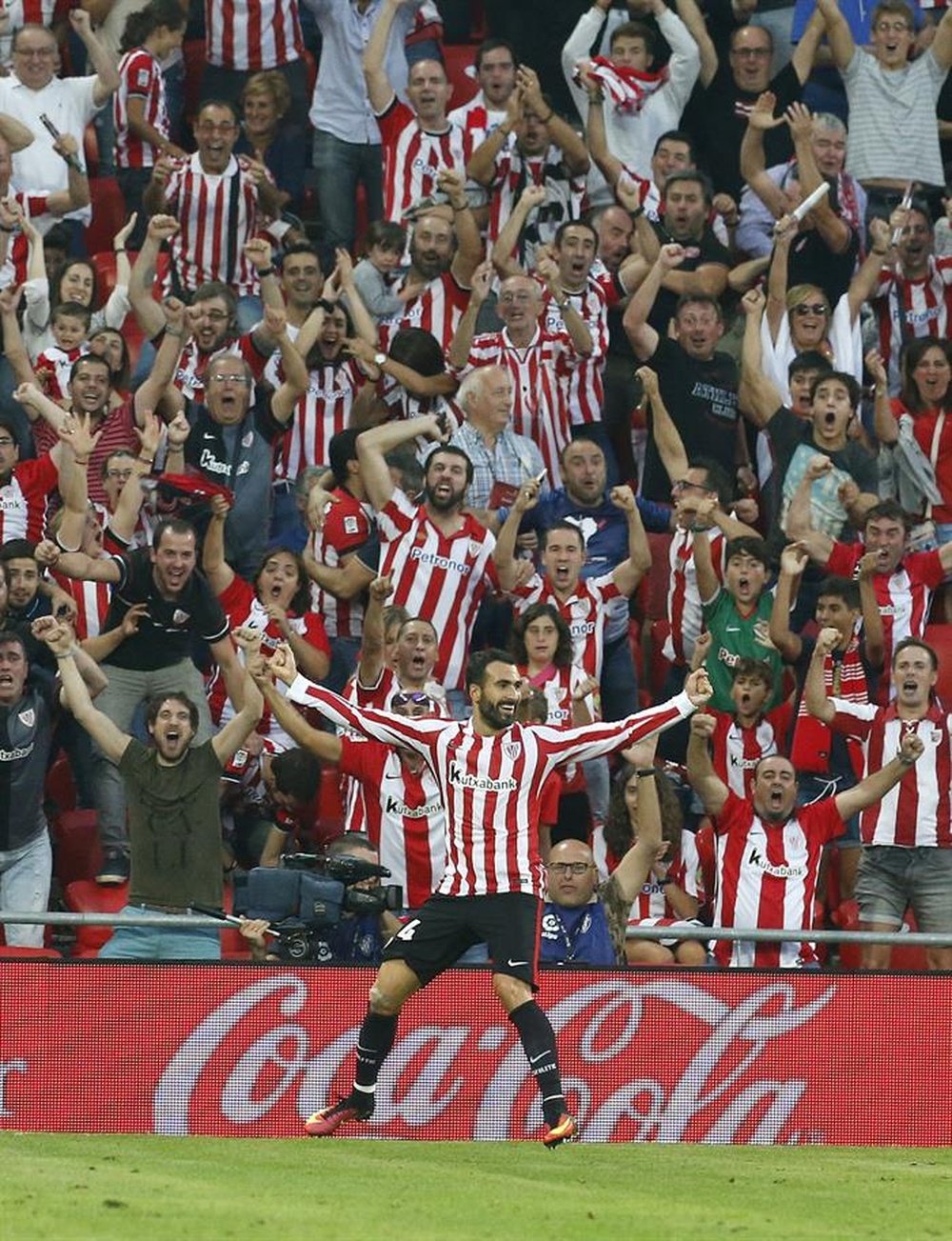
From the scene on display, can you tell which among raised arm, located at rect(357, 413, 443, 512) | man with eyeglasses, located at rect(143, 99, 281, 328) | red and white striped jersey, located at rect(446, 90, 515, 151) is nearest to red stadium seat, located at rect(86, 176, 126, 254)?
man with eyeglasses, located at rect(143, 99, 281, 328)

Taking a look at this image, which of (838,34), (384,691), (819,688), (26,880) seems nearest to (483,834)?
(384,691)

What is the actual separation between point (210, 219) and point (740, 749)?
5710mm

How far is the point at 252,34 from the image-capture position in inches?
739

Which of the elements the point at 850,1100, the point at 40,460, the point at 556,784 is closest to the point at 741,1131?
the point at 850,1100

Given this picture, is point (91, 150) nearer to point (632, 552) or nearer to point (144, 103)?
point (144, 103)

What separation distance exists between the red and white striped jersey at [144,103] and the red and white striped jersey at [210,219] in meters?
1.00

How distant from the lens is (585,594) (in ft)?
47.8

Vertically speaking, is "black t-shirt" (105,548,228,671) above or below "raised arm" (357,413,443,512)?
below

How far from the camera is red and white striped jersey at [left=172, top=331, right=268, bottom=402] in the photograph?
1567 cm

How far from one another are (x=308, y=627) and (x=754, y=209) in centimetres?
517

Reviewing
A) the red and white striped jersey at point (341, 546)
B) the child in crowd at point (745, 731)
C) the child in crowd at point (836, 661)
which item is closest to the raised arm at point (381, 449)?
the red and white striped jersey at point (341, 546)

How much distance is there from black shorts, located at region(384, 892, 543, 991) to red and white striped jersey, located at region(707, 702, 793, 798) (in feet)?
11.6

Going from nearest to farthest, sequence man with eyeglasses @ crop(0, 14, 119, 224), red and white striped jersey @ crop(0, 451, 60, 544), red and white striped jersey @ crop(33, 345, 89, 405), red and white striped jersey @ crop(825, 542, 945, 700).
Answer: red and white striped jersey @ crop(0, 451, 60, 544)
red and white striped jersey @ crop(825, 542, 945, 700)
red and white striped jersey @ crop(33, 345, 89, 405)
man with eyeglasses @ crop(0, 14, 119, 224)

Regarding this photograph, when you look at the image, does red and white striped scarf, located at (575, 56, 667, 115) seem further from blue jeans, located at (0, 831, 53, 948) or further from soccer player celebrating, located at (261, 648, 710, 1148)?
soccer player celebrating, located at (261, 648, 710, 1148)
